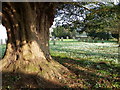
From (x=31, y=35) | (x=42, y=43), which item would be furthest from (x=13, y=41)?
(x=42, y=43)

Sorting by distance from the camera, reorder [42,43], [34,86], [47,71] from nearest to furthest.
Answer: [34,86], [47,71], [42,43]

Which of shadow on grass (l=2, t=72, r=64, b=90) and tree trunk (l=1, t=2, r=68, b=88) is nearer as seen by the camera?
shadow on grass (l=2, t=72, r=64, b=90)

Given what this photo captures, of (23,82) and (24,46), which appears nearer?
(23,82)

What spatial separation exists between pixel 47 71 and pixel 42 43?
205cm

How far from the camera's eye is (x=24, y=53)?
6.32 meters

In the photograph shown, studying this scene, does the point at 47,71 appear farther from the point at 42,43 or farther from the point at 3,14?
the point at 3,14

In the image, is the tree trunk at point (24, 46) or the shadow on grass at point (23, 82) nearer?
the shadow on grass at point (23, 82)

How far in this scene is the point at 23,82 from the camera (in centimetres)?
527

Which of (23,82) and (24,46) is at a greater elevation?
(24,46)

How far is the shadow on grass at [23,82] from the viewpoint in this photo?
5080 millimetres

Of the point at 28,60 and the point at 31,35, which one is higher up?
the point at 31,35

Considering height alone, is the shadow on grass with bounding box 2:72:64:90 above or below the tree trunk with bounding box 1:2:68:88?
below

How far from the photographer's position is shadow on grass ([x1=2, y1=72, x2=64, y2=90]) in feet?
16.7

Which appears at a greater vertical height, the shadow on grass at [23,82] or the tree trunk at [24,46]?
the tree trunk at [24,46]
